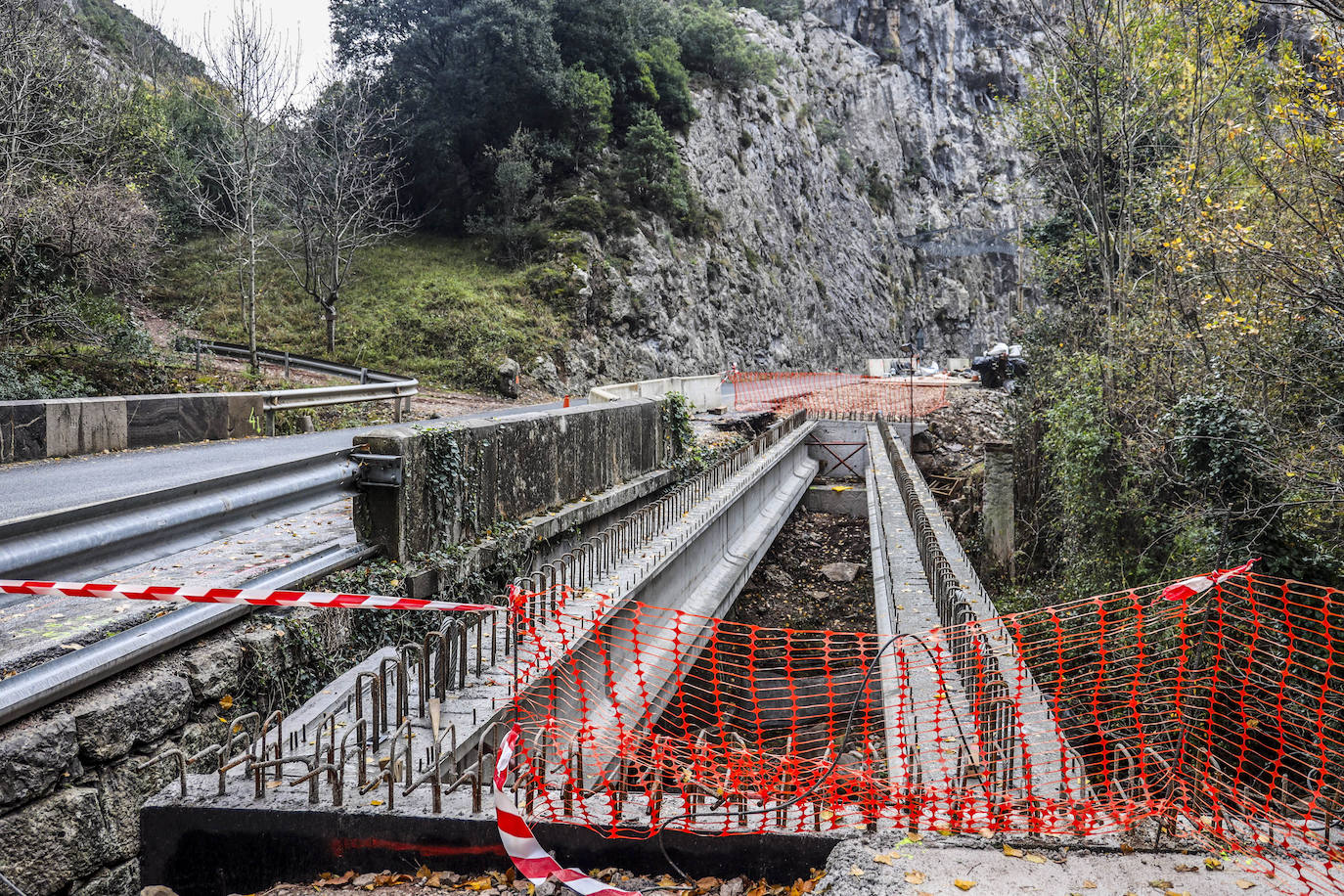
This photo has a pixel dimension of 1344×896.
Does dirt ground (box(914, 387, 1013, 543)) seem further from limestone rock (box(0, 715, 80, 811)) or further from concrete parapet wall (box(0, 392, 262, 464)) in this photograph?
limestone rock (box(0, 715, 80, 811))

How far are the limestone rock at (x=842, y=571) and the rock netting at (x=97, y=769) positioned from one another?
40.6 ft

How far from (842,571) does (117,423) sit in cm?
1208

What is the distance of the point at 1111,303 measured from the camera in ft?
47.5

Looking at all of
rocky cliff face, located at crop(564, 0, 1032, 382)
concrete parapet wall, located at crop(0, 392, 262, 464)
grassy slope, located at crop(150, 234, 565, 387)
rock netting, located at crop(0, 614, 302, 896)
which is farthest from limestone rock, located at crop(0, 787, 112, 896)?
grassy slope, located at crop(150, 234, 565, 387)

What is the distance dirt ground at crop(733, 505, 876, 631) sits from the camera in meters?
13.5

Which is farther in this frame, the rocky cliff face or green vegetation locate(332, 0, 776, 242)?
the rocky cliff face

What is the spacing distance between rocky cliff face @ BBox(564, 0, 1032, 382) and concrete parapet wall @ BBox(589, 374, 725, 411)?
13.7ft

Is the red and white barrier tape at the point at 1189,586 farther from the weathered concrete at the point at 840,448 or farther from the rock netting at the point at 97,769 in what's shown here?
the weathered concrete at the point at 840,448

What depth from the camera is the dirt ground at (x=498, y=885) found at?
330 centimetres

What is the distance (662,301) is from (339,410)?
1907 centimetres

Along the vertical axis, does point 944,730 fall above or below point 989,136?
below

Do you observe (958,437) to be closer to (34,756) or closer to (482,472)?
(482,472)

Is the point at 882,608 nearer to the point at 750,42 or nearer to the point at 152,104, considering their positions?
the point at 152,104

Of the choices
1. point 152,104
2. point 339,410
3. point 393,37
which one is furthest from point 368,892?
point 393,37
